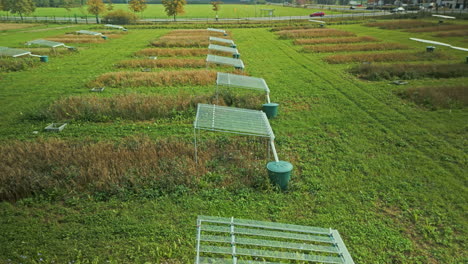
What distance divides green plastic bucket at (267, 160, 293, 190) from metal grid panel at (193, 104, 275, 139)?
87 centimetres

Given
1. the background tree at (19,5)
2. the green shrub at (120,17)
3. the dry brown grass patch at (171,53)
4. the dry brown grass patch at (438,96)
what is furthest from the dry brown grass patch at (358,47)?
the background tree at (19,5)

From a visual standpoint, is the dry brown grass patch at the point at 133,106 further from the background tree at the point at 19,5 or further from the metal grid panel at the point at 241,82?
the background tree at the point at 19,5

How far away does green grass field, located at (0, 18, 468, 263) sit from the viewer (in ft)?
19.4

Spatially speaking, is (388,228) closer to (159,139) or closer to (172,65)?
(159,139)

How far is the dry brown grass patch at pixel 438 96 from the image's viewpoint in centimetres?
1336

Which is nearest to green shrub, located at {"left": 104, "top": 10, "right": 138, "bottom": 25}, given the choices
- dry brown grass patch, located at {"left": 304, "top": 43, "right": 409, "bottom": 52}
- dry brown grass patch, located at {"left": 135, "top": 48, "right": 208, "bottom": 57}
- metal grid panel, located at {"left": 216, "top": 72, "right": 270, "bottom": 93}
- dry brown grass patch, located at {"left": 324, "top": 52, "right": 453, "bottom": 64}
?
dry brown grass patch, located at {"left": 135, "top": 48, "right": 208, "bottom": 57}

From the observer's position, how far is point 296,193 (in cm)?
755

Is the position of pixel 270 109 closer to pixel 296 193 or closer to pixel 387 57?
pixel 296 193

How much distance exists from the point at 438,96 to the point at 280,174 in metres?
10.5

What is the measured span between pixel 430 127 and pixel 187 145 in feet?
28.0

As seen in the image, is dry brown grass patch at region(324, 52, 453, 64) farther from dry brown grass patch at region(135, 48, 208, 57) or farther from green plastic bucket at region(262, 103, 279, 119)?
green plastic bucket at region(262, 103, 279, 119)

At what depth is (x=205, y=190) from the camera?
25.0 ft

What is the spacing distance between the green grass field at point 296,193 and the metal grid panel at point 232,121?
3.31 ft

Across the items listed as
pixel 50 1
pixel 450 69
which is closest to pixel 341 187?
pixel 450 69
